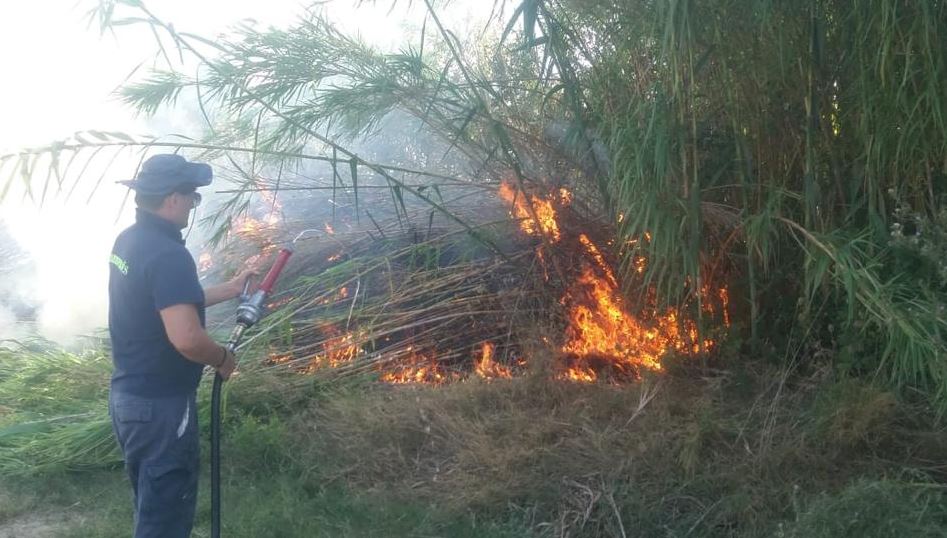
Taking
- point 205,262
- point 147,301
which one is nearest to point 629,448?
point 147,301

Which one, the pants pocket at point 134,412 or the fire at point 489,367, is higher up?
the pants pocket at point 134,412

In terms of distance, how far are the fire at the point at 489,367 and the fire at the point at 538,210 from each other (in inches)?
29.8

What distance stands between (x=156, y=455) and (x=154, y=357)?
338 millimetres

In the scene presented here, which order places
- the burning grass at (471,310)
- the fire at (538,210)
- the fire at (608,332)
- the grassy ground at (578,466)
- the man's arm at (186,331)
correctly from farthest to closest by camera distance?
the fire at (538,210) → the burning grass at (471,310) → the fire at (608,332) → the grassy ground at (578,466) → the man's arm at (186,331)

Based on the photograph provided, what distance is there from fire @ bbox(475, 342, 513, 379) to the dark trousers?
2.18 meters

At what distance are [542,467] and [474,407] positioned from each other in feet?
2.22

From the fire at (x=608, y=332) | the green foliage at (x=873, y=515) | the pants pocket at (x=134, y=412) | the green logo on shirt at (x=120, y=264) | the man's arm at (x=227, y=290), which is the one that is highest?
the green logo on shirt at (x=120, y=264)

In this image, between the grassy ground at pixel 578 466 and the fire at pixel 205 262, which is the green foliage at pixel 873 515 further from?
the fire at pixel 205 262

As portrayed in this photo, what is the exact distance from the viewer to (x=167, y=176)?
3.19 meters

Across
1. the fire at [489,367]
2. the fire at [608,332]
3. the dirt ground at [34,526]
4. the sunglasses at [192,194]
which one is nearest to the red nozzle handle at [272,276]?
the sunglasses at [192,194]

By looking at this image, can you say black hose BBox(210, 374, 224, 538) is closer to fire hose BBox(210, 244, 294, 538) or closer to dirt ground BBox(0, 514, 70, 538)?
fire hose BBox(210, 244, 294, 538)

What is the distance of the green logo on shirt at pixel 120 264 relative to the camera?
318cm

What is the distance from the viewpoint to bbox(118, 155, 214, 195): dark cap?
10.4ft

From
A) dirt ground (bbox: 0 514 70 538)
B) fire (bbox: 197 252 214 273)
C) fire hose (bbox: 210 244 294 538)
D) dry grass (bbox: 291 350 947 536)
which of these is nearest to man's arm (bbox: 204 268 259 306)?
fire hose (bbox: 210 244 294 538)
